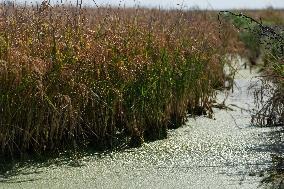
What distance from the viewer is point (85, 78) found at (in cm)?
299

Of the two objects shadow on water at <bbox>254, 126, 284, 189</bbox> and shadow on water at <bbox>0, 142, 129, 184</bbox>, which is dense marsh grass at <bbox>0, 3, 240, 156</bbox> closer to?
shadow on water at <bbox>0, 142, 129, 184</bbox>

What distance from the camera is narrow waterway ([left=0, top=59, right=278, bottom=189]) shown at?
2.56 m

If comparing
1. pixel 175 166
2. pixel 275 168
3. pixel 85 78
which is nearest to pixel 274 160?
pixel 275 168

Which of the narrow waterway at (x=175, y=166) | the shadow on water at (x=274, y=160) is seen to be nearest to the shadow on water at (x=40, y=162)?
the narrow waterway at (x=175, y=166)

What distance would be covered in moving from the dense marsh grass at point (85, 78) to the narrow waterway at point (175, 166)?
0.14m

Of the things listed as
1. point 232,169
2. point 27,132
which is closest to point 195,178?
point 232,169

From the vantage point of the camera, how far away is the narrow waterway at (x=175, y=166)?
101 inches

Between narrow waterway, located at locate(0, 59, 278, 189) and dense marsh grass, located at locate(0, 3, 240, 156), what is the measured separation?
0.14m

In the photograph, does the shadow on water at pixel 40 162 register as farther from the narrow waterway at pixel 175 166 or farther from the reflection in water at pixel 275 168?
the reflection in water at pixel 275 168

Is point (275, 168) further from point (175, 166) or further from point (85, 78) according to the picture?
point (85, 78)

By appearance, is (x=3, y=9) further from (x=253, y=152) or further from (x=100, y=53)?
(x=253, y=152)

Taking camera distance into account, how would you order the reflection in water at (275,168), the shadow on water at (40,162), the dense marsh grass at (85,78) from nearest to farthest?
the reflection in water at (275,168)
the shadow on water at (40,162)
the dense marsh grass at (85,78)

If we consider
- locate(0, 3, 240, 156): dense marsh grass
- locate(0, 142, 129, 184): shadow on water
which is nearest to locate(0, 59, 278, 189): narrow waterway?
locate(0, 142, 129, 184): shadow on water

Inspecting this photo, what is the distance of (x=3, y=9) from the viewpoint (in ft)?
10.3
